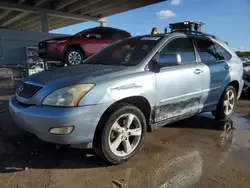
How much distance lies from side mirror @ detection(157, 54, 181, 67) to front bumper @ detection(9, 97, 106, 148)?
1.20m

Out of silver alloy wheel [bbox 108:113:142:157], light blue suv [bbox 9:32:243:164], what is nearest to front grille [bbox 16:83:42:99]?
light blue suv [bbox 9:32:243:164]

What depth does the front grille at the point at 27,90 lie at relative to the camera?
9.27 feet

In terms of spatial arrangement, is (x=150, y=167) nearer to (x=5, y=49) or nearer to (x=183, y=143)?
(x=183, y=143)

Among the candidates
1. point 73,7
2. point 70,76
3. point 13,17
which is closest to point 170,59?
point 70,76

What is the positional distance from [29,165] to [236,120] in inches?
155

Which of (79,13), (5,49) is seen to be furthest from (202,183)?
(79,13)

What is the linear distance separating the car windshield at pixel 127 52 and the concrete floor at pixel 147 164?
125cm

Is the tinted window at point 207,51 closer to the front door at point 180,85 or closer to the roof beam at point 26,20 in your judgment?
the front door at point 180,85

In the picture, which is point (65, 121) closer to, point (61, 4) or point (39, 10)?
point (61, 4)

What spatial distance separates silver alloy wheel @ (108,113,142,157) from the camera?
287cm

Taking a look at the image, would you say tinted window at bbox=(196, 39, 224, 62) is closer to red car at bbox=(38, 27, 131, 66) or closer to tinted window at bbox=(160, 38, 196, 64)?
tinted window at bbox=(160, 38, 196, 64)

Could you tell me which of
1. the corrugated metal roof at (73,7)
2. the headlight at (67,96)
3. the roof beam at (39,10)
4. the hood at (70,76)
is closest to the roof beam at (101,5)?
the corrugated metal roof at (73,7)

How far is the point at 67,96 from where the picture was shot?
8.53ft

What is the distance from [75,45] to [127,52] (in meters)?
5.80
